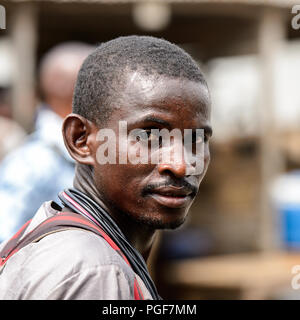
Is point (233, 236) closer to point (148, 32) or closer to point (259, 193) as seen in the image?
point (259, 193)

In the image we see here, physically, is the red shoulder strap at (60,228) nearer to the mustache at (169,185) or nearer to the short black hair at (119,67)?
the mustache at (169,185)

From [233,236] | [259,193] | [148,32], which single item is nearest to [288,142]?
[259,193]

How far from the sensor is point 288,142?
711 centimetres

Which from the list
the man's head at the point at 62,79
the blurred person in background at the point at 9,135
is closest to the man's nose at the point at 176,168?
the man's head at the point at 62,79

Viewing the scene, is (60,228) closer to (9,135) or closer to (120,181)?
(120,181)

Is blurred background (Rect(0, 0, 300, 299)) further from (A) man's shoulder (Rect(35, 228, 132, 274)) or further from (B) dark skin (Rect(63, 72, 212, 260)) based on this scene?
(A) man's shoulder (Rect(35, 228, 132, 274))

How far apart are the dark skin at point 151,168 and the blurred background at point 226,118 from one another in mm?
3235

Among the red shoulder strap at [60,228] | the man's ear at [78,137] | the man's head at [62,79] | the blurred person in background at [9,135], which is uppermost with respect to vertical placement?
the blurred person in background at [9,135]

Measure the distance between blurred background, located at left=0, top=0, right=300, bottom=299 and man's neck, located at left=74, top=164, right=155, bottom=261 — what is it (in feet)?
10.2

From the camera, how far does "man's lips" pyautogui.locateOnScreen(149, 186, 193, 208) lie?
1910mm

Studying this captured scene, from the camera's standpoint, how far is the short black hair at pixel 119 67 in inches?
76.1

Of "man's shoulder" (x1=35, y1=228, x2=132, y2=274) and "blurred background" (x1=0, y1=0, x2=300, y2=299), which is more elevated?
"blurred background" (x1=0, y1=0, x2=300, y2=299)

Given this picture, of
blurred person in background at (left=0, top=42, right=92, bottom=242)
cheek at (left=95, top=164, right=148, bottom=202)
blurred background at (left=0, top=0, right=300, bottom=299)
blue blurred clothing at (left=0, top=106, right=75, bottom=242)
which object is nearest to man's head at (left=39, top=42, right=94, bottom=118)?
blurred person in background at (left=0, top=42, right=92, bottom=242)

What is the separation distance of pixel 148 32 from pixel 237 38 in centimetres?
111
